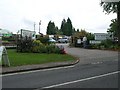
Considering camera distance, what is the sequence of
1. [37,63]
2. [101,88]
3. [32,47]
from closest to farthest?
[101,88] < [37,63] < [32,47]

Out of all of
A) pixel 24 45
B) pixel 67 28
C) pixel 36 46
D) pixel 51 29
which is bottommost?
pixel 36 46

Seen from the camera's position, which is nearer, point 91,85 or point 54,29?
point 91,85

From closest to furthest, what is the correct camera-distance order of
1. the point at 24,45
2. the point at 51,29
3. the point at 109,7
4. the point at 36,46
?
1. the point at 24,45
2. the point at 36,46
3. the point at 109,7
4. the point at 51,29

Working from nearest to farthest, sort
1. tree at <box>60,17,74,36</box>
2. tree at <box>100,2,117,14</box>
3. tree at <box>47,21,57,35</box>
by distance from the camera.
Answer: tree at <box>100,2,117,14</box> < tree at <box>47,21,57,35</box> < tree at <box>60,17,74,36</box>

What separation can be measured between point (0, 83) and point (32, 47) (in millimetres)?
20284

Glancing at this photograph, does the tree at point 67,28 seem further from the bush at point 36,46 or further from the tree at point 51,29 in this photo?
the bush at point 36,46

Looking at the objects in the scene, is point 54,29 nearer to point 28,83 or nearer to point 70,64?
point 70,64

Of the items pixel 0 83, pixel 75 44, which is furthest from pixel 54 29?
pixel 0 83

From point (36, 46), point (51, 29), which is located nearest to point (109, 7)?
point (36, 46)

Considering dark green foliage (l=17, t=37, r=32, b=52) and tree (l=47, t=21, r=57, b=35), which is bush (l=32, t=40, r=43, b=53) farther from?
tree (l=47, t=21, r=57, b=35)

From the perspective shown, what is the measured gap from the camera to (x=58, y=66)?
23.8 m

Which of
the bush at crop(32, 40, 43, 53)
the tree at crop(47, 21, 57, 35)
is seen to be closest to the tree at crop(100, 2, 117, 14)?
the bush at crop(32, 40, 43, 53)

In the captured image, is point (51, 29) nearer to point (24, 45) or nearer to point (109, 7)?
point (109, 7)

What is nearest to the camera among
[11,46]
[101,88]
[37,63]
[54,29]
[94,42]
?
[101,88]
